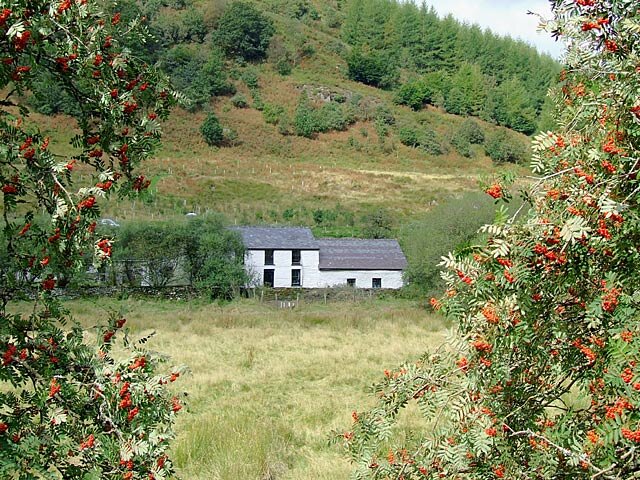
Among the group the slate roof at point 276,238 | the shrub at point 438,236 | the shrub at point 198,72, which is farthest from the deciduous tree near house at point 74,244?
the shrub at point 198,72

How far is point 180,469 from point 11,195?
246 inches

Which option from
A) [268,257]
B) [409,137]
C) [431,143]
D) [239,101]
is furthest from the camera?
[239,101]

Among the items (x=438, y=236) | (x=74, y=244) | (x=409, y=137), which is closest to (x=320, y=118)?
Answer: (x=409, y=137)

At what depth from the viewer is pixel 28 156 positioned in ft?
9.85

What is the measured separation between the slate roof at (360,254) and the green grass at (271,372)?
27.6ft

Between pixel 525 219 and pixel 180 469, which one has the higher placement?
pixel 525 219

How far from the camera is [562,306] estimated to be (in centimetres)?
367

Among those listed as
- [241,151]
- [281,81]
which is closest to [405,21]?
[281,81]

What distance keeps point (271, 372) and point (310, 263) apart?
2495 cm

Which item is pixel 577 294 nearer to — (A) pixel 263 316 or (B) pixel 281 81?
(A) pixel 263 316

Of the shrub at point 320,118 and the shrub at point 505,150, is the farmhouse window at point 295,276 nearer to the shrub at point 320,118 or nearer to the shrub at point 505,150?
the shrub at point 320,118

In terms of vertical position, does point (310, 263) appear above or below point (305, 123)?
below

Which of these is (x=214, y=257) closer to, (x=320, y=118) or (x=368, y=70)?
(x=320, y=118)

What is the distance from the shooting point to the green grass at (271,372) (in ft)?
28.4
